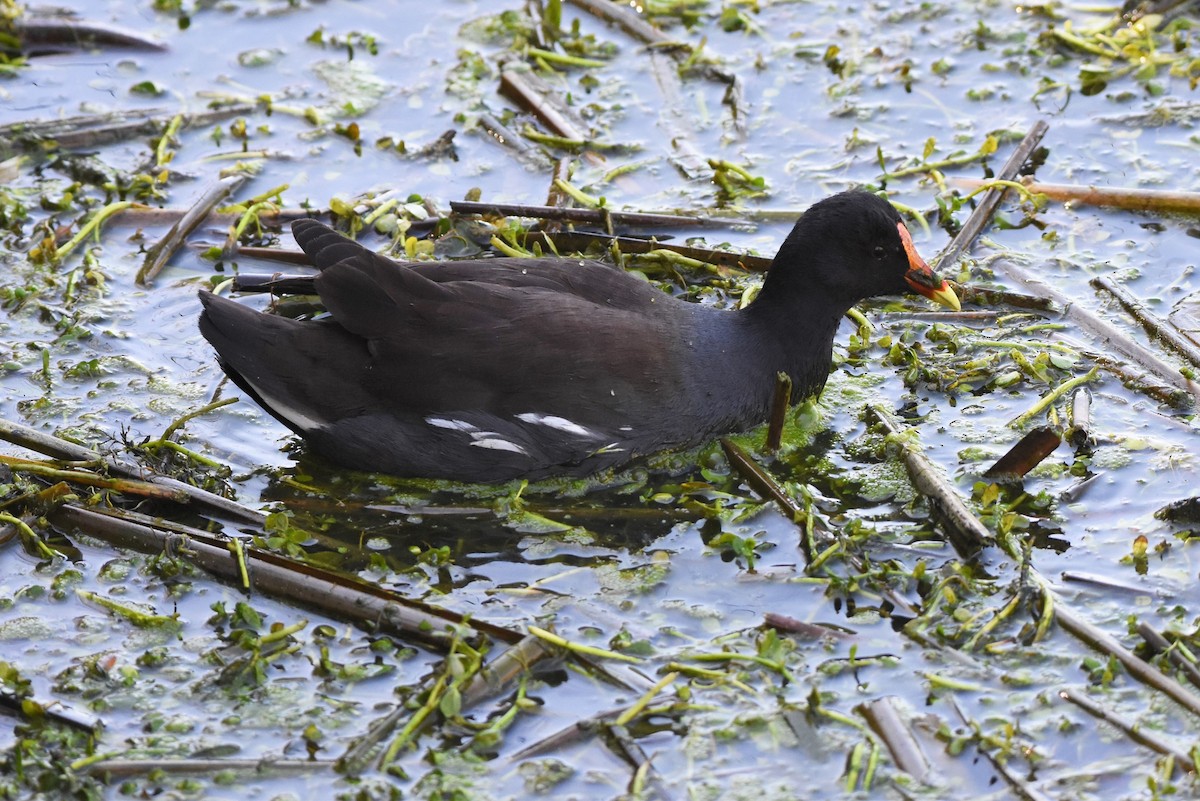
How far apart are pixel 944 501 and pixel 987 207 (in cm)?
204

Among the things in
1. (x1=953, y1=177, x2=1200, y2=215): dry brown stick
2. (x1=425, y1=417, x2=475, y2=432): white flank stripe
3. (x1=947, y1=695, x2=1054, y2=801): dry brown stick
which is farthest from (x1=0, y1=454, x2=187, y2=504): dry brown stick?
(x1=953, y1=177, x2=1200, y2=215): dry brown stick

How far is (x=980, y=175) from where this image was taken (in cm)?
648

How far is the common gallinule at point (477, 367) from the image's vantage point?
15.4ft

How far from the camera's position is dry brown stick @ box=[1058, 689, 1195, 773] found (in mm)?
3592

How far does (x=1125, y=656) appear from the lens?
390 centimetres

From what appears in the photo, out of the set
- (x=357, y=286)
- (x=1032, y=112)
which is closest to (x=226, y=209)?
(x=357, y=286)

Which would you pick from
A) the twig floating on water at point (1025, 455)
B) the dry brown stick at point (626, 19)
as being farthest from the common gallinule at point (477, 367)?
the dry brown stick at point (626, 19)

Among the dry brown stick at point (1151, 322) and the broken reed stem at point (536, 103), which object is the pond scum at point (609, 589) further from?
the broken reed stem at point (536, 103)

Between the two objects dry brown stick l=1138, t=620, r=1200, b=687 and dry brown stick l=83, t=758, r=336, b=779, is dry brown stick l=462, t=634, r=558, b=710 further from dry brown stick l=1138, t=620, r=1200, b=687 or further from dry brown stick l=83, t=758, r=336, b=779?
dry brown stick l=1138, t=620, r=1200, b=687

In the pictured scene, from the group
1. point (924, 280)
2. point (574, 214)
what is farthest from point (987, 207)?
point (574, 214)

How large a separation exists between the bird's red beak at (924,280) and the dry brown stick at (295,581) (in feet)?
6.50

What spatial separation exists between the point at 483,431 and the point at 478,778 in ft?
4.44

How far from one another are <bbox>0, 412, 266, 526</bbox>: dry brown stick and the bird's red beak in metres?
2.28

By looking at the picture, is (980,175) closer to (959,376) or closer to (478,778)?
(959,376)
